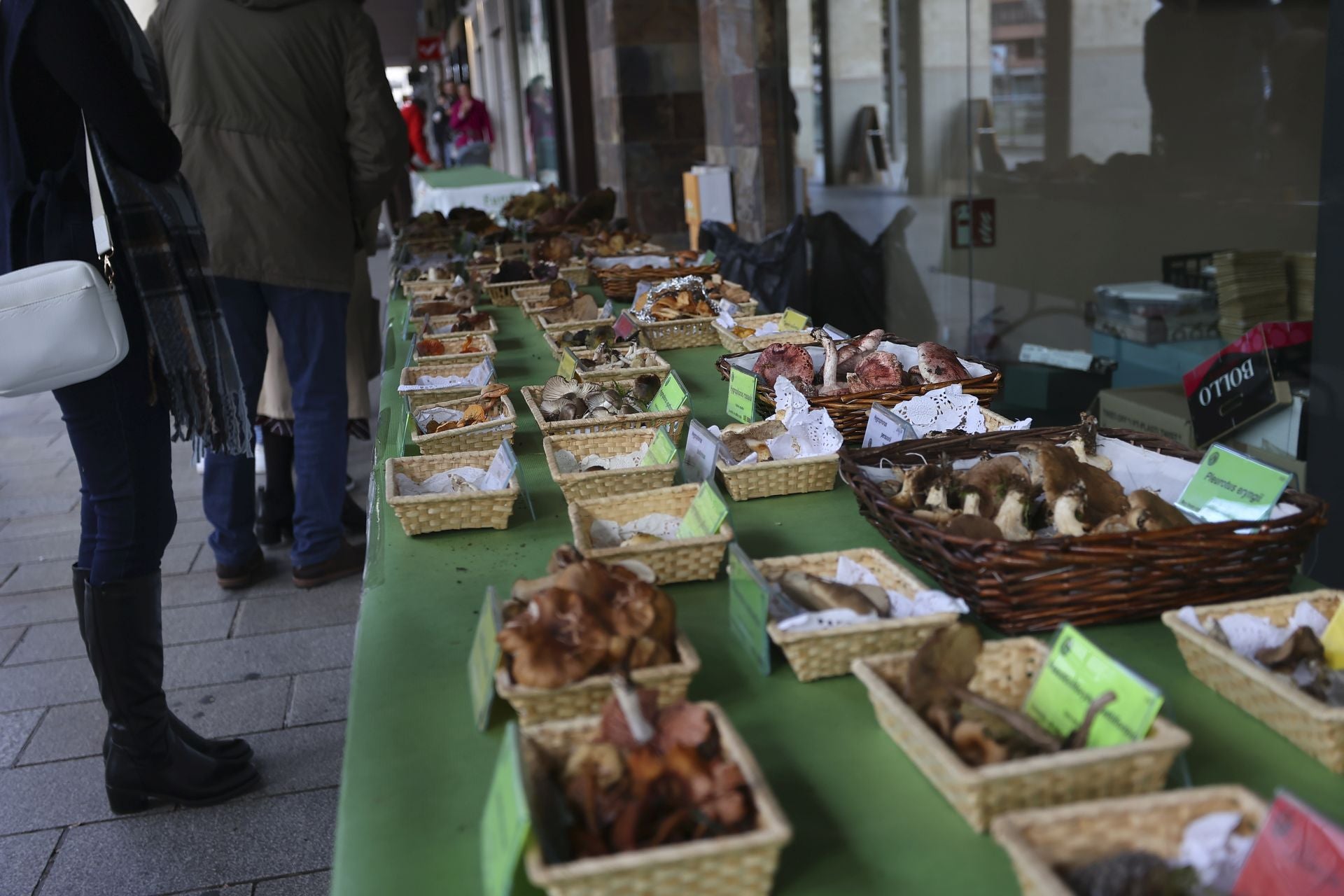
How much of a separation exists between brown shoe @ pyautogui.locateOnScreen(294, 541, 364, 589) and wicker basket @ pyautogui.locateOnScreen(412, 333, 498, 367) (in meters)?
1.13

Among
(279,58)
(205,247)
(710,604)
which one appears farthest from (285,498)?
(710,604)

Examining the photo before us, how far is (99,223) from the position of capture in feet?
6.88

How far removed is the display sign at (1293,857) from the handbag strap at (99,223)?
6.70 feet

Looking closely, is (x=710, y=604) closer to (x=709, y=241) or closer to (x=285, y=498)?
(x=285, y=498)

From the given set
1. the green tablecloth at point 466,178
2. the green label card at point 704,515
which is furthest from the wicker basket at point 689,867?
the green tablecloth at point 466,178

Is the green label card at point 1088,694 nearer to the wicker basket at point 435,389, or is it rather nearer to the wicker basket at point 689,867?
the wicker basket at point 689,867

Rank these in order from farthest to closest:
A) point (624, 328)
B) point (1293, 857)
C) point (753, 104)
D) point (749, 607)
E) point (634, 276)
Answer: point (753, 104) → point (634, 276) → point (624, 328) → point (749, 607) → point (1293, 857)

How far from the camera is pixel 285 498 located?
→ 4.20 meters

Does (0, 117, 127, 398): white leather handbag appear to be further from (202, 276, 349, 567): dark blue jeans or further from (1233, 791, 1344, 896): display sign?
(1233, 791, 1344, 896): display sign

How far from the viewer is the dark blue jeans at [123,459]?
82.7 inches

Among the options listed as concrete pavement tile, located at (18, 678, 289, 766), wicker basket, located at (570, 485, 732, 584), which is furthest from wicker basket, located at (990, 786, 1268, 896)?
concrete pavement tile, located at (18, 678, 289, 766)

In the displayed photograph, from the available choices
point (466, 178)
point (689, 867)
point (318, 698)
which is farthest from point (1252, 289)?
point (466, 178)

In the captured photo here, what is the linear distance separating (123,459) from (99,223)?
0.44 m

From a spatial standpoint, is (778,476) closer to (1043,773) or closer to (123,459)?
(1043,773)
